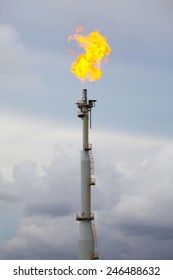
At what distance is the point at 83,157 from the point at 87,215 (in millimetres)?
8714

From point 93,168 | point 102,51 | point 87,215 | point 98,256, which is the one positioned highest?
point 102,51

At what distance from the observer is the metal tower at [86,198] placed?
8656 cm

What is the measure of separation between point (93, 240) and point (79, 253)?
2.79 meters

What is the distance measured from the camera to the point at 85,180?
88.6 meters

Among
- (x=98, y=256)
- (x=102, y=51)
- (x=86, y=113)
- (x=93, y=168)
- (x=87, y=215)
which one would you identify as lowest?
(x=98, y=256)

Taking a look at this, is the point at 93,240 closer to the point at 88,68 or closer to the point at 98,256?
the point at 98,256

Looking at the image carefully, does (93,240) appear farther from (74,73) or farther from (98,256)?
(74,73)

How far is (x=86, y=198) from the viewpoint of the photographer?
88062 mm

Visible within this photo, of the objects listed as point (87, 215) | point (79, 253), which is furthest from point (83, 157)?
point (79, 253)

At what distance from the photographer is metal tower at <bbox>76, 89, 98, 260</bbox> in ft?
284

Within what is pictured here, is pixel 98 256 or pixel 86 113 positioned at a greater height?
pixel 86 113

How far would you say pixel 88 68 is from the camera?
89.6 meters

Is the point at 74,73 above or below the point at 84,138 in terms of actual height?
above

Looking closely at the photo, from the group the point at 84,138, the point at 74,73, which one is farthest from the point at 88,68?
the point at 84,138
